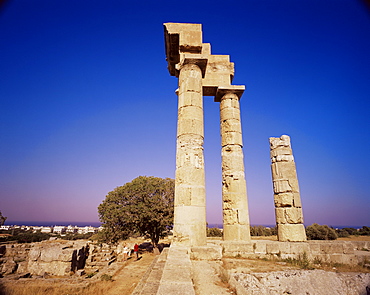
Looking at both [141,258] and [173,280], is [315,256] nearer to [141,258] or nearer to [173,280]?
[173,280]

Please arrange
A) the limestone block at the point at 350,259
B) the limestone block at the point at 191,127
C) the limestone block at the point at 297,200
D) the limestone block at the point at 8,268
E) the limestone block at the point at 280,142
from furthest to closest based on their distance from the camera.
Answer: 1. the limestone block at the point at 8,268
2. the limestone block at the point at 280,142
3. the limestone block at the point at 297,200
4. the limestone block at the point at 191,127
5. the limestone block at the point at 350,259

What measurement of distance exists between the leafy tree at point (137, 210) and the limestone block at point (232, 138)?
11.0 m

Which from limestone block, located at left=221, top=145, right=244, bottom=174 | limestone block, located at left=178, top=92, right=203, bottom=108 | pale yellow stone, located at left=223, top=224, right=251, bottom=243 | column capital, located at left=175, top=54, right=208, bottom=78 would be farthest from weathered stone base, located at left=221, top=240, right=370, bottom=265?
column capital, located at left=175, top=54, right=208, bottom=78

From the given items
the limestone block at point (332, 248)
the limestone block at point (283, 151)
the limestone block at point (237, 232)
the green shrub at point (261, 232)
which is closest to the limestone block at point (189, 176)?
the limestone block at point (237, 232)

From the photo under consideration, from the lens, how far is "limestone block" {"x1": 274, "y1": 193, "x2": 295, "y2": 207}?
9789mm

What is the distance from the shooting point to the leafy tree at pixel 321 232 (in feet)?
55.7

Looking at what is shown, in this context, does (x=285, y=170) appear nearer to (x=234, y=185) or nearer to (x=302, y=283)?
(x=234, y=185)

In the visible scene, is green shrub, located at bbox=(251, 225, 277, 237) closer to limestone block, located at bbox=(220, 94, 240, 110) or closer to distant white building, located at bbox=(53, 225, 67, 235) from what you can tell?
limestone block, located at bbox=(220, 94, 240, 110)

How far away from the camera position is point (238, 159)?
1064 cm

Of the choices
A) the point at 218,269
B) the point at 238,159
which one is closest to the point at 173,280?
the point at 218,269

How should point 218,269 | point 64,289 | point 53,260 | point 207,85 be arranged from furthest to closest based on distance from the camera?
point 53,260 < point 207,85 < point 64,289 < point 218,269

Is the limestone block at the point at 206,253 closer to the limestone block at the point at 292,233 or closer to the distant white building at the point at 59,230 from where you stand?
the limestone block at the point at 292,233

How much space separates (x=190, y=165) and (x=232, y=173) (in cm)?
323

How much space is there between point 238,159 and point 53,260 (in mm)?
14911
